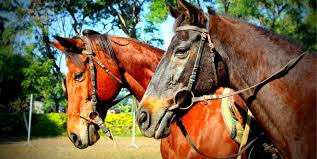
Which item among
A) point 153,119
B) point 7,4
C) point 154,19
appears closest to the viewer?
Answer: point 153,119

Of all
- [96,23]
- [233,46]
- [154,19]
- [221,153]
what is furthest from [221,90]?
[96,23]

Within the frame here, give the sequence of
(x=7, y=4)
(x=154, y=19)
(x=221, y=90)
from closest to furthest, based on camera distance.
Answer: (x=221, y=90), (x=154, y=19), (x=7, y=4)

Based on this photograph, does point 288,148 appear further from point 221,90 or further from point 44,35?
point 44,35

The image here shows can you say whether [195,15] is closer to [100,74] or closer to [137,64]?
[137,64]

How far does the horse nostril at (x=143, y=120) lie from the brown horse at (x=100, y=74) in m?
1.97

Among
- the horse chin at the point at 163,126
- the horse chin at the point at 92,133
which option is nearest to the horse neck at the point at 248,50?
the horse chin at the point at 163,126

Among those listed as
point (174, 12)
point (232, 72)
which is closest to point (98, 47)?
point (174, 12)

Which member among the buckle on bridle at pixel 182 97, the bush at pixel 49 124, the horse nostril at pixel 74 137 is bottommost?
the bush at pixel 49 124

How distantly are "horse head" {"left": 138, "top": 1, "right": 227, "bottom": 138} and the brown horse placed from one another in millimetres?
1958

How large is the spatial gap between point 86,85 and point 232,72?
2.44 meters

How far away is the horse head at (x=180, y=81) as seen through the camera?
8.04ft

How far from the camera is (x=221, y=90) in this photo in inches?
156

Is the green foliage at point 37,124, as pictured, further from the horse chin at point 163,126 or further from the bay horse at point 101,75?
the horse chin at point 163,126

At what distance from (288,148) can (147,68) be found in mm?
2547
